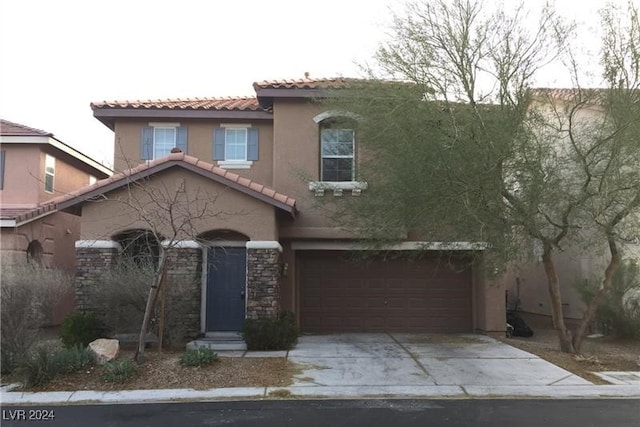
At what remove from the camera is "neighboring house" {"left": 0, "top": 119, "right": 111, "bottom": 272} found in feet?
53.1

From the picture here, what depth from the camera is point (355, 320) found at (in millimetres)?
16891

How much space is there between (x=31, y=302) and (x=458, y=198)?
794cm

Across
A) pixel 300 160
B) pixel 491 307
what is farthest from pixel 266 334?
pixel 491 307

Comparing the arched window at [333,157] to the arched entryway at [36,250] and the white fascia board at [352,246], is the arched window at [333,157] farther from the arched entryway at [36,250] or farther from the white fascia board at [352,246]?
the arched entryway at [36,250]

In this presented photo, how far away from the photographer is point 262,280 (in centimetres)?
1366

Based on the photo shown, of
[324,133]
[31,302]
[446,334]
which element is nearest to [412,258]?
[446,334]

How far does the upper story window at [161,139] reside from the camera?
16750mm

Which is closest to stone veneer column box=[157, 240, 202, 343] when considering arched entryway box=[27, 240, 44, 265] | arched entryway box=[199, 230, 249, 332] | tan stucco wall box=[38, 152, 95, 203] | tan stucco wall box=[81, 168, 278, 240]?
tan stucco wall box=[81, 168, 278, 240]

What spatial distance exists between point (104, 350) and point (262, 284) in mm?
3960

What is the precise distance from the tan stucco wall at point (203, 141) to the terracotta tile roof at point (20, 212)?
2477mm

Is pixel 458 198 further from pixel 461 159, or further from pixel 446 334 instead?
pixel 446 334

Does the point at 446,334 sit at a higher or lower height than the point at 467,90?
lower

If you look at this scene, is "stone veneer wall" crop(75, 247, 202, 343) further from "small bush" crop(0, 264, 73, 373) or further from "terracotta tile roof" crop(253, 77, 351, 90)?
"terracotta tile roof" crop(253, 77, 351, 90)

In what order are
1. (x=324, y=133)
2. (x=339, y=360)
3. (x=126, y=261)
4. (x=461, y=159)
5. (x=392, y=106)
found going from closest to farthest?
(x=461, y=159) < (x=392, y=106) < (x=339, y=360) < (x=126, y=261) < (x=324, y=133)
